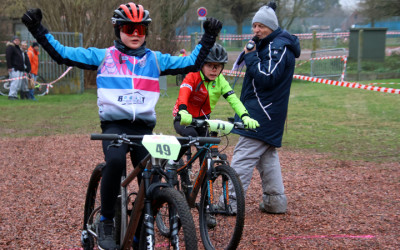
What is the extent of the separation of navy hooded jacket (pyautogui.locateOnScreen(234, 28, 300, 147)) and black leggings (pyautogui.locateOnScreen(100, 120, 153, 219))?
1705mm

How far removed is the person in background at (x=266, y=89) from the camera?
18.1 feet

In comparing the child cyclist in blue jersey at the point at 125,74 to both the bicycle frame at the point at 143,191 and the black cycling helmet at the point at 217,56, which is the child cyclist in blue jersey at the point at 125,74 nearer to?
the bicycle frame at the point at 143,191

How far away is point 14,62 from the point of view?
58.9 feet

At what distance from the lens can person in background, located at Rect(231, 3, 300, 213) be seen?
18.1 feet

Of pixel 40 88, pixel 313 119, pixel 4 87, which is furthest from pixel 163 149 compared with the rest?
pixel 4 87

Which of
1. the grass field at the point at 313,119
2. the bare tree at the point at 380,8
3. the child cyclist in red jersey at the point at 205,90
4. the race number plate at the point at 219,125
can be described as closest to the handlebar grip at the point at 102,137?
the race number plate at the point at 219,125

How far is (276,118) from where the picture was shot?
5633mm

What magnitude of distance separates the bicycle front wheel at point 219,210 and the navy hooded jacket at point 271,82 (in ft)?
3.37

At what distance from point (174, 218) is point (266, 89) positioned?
96.9 inches

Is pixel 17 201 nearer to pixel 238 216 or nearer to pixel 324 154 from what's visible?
pixel 238 216

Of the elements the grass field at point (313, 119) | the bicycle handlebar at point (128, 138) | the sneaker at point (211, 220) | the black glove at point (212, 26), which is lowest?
the grass field at point (313, 119)

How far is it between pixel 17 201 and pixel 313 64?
58.0 ft

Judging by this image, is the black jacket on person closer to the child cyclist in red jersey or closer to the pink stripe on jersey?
the child cyclist in red jersey

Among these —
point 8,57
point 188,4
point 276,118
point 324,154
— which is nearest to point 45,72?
point 8,57
